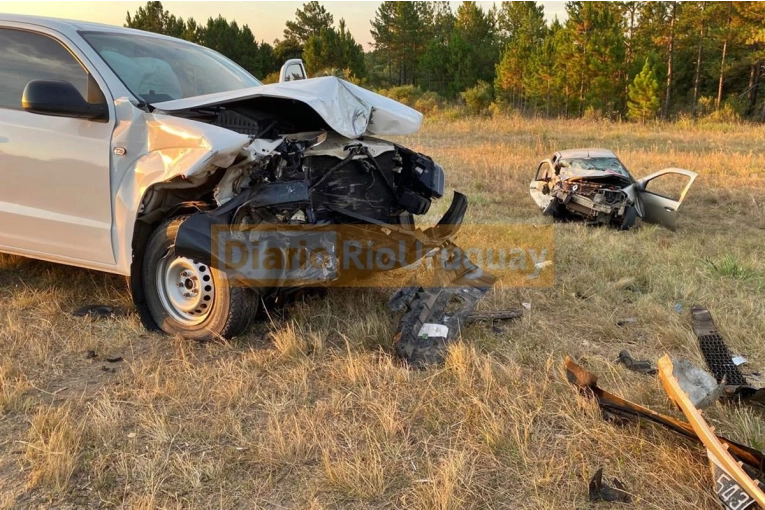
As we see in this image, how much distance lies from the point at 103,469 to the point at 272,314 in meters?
1.65

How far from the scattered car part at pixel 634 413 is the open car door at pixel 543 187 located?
5.02 m

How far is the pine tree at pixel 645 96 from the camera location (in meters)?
27.7

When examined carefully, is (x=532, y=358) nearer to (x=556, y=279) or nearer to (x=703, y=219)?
(x=556, y=279)

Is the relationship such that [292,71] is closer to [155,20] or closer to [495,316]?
[495,316]

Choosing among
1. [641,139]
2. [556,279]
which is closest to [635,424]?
[556,279]

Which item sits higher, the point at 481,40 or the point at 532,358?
the point at 481,40

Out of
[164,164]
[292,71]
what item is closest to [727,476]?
[164,164]

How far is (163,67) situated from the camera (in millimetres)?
3857

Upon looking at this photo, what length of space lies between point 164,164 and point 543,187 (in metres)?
5.75

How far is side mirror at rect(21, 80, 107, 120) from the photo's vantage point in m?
3.05

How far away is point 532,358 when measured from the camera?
10.4 feet

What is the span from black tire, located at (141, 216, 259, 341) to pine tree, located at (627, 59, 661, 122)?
28.6 m

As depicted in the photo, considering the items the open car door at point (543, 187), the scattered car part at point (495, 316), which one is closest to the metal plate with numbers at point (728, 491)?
the scattered car part at point (495, 316)

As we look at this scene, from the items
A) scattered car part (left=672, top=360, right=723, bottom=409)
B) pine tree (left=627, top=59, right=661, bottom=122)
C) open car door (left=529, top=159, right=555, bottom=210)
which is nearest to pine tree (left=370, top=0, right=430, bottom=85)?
pine tree (left=627, top=59, right=661, bottom=122)
